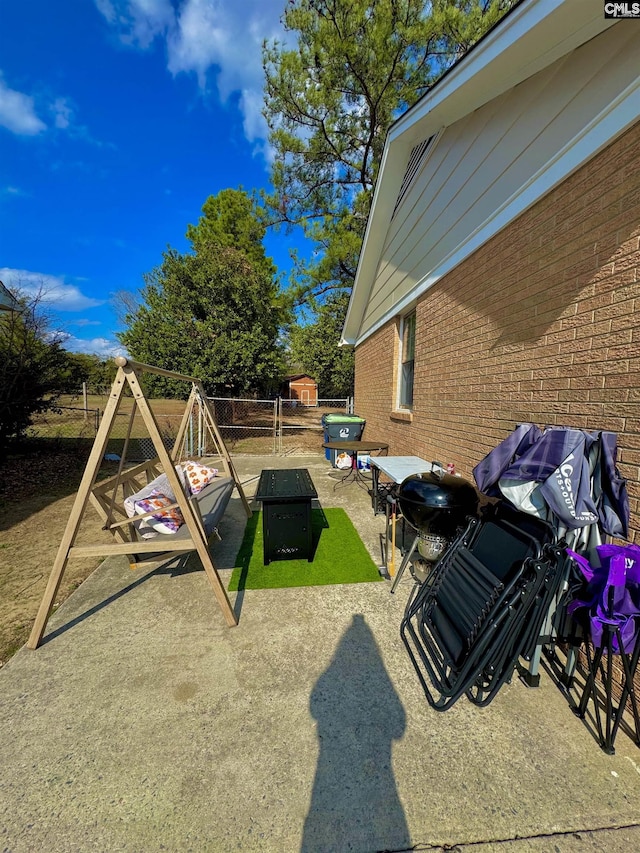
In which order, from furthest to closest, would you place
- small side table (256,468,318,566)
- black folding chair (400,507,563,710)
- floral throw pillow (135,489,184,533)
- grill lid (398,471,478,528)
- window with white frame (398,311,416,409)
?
window with white frame (398,311,416,409) → small side table (256,468,318,566) → floral throw pillow (135,489,184,533) → grill lid (398,471,478,528) → black folding chair (400,507,563,710)

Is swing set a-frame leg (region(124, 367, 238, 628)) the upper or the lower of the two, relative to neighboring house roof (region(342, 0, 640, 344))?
lower

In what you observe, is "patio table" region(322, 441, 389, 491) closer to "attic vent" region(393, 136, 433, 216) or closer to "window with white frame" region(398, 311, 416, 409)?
"window with white frame" region(398, 311, 416, 409)

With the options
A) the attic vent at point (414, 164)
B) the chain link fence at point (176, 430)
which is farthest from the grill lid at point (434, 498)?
the chain link fence at point (176, 430)

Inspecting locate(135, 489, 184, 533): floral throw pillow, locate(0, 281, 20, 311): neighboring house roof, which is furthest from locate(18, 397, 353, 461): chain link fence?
locate(135, 489, 184, 533): floral throw pillow

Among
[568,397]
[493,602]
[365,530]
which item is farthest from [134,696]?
[568,397]

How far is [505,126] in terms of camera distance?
3248mm

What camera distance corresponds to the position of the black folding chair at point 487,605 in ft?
5.58

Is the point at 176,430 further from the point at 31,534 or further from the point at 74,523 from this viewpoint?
the point at 74,523

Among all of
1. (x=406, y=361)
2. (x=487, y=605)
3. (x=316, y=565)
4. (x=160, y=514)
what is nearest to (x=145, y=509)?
(x=160, y=514)

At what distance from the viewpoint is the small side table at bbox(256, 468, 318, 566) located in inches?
145

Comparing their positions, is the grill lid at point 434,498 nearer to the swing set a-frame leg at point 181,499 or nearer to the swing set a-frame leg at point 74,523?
the swing set a-frame leg at point 181,499

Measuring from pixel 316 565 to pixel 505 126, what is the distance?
4710mm

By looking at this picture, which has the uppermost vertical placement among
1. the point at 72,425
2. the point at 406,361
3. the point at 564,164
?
the point at 564,164

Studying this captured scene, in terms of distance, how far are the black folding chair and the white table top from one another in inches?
61.1
